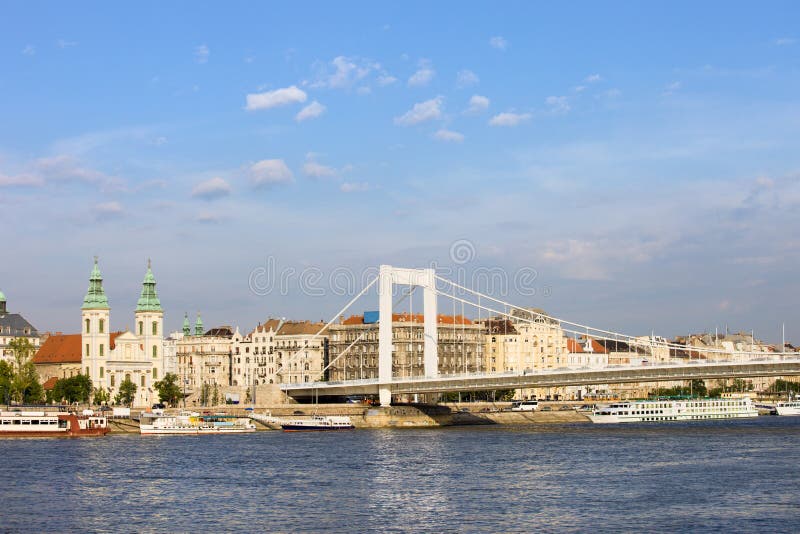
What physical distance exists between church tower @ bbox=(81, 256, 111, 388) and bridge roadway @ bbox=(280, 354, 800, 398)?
34.0 metres

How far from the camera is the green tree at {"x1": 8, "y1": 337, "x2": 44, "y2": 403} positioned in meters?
111

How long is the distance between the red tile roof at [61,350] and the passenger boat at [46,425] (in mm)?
44140

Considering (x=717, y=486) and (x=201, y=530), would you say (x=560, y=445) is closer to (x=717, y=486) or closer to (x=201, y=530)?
(x=717, y=486)

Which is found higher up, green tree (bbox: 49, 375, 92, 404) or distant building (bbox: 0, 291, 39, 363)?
distant building (bbox: 0, 291, 39, 363)

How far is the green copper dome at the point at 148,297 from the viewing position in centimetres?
13212

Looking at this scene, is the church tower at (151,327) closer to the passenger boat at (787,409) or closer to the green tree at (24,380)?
the green tree at (24,380)

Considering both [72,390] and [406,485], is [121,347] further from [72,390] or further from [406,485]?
[406,485]

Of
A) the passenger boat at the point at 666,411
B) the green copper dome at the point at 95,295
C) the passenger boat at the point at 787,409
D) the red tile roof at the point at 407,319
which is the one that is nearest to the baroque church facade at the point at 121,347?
the green copper dome at the point at 95,295

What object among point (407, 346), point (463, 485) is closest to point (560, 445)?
point (463, 485)

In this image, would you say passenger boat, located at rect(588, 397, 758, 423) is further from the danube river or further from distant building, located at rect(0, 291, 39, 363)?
distant building, located at rect(0, 291, 39, 363)

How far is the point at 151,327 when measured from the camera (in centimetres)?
13200

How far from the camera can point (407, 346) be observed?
136625mm

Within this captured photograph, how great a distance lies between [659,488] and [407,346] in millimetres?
88466

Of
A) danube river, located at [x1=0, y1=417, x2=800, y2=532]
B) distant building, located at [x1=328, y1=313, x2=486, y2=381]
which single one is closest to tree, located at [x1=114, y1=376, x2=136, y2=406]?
distant building, located at [x1=328, y1=313, x2=486, y2=381]
